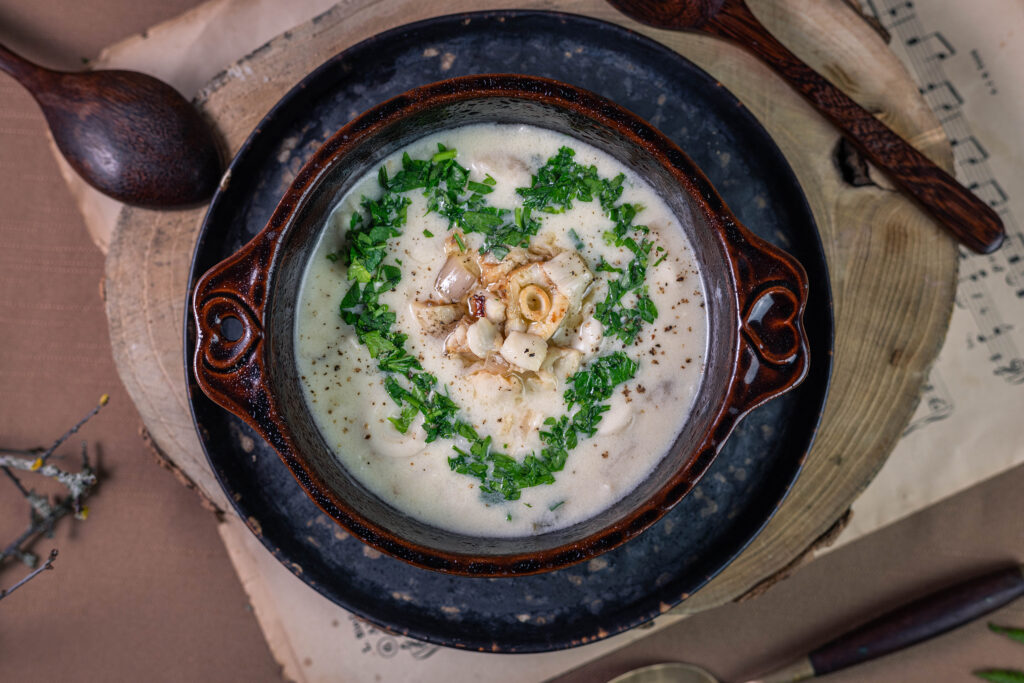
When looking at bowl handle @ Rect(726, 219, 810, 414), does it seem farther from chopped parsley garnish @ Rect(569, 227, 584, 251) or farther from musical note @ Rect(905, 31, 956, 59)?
musical note @ Rect(905, 31, 956, 59)

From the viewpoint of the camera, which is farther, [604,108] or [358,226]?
[358,226]

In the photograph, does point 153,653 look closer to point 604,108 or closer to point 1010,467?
point 604,108

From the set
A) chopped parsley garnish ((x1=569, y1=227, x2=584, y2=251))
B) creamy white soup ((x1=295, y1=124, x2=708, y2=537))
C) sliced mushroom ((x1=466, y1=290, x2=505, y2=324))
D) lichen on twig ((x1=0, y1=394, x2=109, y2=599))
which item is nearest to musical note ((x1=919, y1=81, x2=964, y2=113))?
creamy white soup ((x1=295, y1=124, x2=708, y2=537))

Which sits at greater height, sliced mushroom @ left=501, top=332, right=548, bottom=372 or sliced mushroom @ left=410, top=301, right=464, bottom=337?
sliced mushroom @ left=410, top=301, right=464, bottom=337

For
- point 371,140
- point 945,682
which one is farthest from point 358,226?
point 945,682

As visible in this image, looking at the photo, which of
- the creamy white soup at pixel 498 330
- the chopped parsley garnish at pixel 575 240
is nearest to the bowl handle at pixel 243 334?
the creamy white soup at pixel 498 330

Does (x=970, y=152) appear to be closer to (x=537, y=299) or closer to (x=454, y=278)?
(x=537, y=299)

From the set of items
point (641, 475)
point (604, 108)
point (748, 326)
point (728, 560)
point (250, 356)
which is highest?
point (604, 108)
